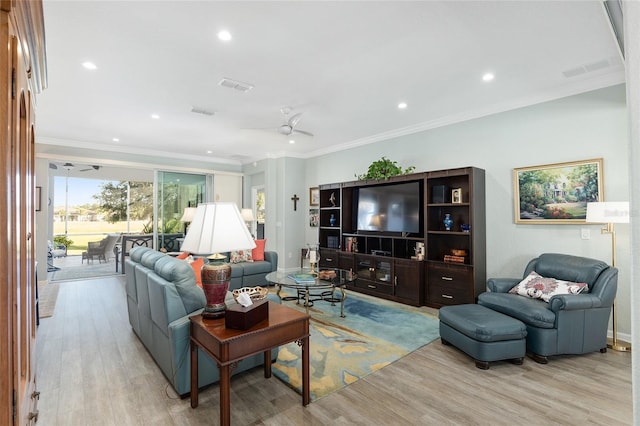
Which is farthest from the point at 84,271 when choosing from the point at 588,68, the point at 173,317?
the point at 588,68

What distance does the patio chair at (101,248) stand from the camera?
8469 millimetres

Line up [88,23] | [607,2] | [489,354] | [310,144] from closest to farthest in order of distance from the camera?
[607,2] < [88,23] < [489,354] < [310,144]

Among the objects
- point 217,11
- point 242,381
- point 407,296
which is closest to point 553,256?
point 407,296

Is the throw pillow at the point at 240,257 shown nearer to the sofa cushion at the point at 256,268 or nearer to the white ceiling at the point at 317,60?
the sofa cushion at the point at 256,268

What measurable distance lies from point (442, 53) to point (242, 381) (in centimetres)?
347

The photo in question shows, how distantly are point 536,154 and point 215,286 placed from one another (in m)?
4.10

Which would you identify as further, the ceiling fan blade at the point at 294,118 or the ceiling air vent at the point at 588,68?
the ceiling fan blade at the point at 294,118

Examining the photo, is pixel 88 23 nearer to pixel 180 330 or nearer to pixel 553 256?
pixel 180 330

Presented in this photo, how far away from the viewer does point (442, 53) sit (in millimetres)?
2959

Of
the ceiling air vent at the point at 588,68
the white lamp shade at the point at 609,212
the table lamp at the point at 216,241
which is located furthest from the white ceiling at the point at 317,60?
the table lamp at the point at 216,241

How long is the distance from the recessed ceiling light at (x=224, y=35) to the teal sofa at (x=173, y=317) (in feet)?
6.43

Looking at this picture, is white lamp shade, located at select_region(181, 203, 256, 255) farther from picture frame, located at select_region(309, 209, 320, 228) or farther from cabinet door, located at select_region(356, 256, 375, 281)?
picture frame, located at select_region(309, 209, 320, 228)

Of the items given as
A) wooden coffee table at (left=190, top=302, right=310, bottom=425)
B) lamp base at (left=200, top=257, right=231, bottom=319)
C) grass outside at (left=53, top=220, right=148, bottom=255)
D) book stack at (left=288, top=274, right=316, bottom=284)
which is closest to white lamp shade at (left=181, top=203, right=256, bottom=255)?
lamp base at (left=200, top=257, right=231, bottom=319)

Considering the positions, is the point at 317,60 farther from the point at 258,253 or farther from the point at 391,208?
the point at 258,253
